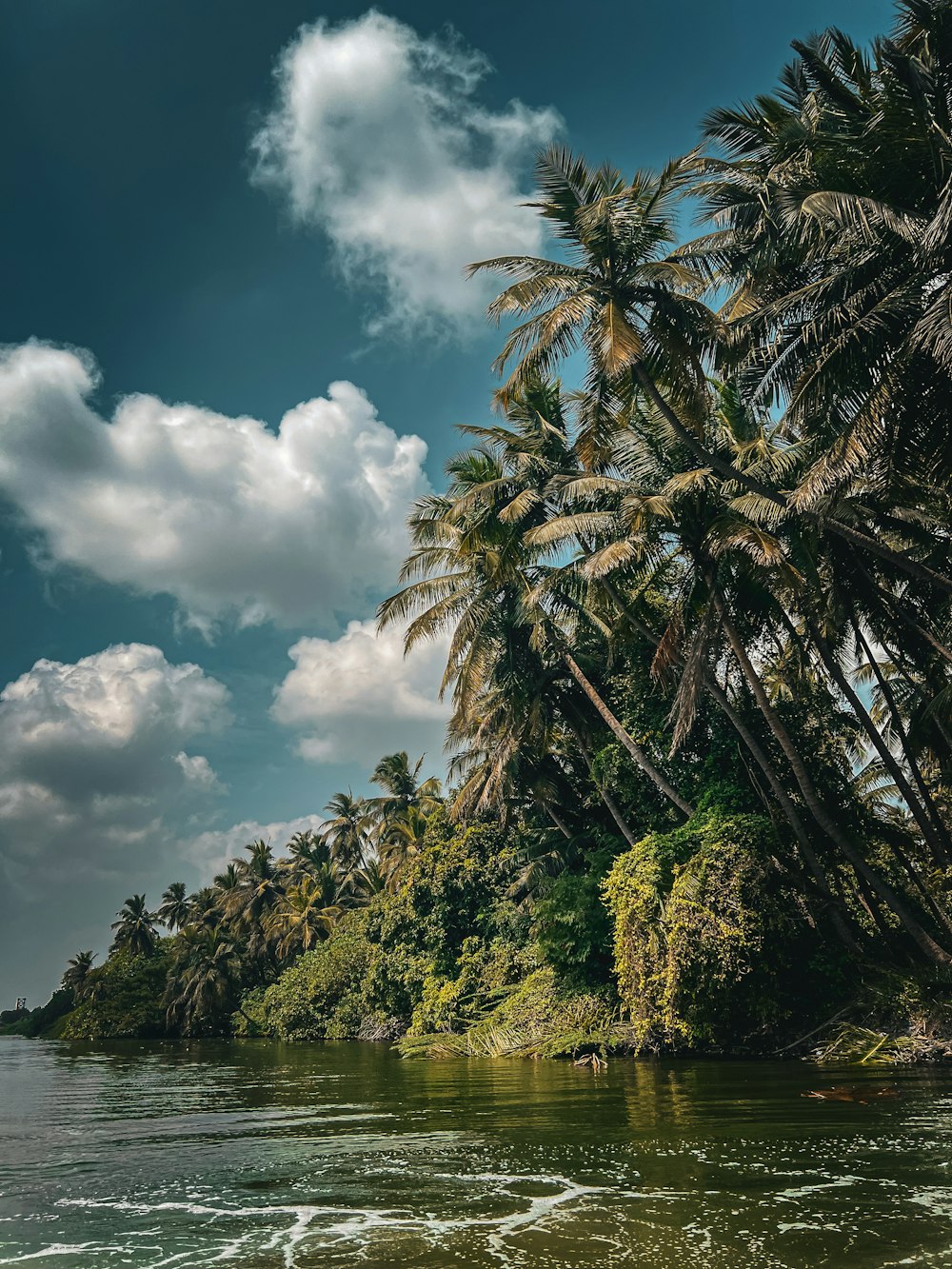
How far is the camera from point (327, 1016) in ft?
132

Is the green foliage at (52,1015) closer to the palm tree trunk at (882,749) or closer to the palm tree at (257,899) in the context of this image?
the palm tree at (257,899)

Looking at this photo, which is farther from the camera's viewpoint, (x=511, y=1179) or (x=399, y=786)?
(x=399, y=786)

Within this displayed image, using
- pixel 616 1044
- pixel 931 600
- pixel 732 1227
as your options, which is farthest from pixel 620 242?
pixel 616 1044

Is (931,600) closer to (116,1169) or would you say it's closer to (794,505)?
(794,505)

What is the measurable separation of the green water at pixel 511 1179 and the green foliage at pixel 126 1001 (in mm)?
42859

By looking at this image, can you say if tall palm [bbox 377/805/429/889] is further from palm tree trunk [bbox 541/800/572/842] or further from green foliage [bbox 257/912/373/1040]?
palm tree trunk [bbox 541/800/572/842]

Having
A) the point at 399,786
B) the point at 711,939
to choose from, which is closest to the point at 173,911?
the point at 399,786

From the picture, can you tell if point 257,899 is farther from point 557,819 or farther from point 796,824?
point 796,824

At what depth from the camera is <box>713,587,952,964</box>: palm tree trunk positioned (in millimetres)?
15585

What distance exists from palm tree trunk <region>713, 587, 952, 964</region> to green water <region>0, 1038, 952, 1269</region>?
3.03m

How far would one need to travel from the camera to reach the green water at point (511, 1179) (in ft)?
17.6

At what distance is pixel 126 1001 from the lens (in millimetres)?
53531

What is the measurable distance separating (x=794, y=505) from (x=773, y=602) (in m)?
5.28

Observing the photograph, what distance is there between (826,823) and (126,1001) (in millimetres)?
50073
